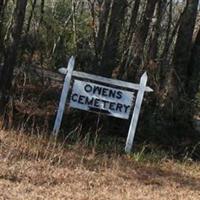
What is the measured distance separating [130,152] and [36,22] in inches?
441

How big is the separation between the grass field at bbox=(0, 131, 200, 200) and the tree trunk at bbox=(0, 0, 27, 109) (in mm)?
1973

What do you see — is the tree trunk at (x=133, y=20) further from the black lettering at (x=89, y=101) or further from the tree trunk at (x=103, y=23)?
the black lettering at (x=89, y=101)

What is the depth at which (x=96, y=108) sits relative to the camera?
1114 cm

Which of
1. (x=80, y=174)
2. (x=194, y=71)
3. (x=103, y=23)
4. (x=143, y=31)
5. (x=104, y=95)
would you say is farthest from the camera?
(x=194, y=71)

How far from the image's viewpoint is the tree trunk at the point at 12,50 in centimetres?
1152

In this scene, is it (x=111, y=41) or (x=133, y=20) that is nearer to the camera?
(x=111, y=41)

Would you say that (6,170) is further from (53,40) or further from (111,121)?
(53,40)

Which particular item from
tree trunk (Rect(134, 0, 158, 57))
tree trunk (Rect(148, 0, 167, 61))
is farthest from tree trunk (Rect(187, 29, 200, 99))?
tree trunk (Rect(134, 0, 158, 57))

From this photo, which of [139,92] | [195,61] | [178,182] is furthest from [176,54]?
[178,182]

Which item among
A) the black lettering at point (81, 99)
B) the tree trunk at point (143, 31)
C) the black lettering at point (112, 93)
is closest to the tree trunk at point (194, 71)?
the tree trunk at point (143, 31)

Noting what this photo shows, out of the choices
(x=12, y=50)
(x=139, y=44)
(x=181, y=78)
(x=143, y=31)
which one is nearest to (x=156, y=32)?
(x=181, y=78)

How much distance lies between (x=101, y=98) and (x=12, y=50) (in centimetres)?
205

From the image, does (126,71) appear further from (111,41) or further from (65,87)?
(65,87)

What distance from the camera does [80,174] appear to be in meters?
8.48
